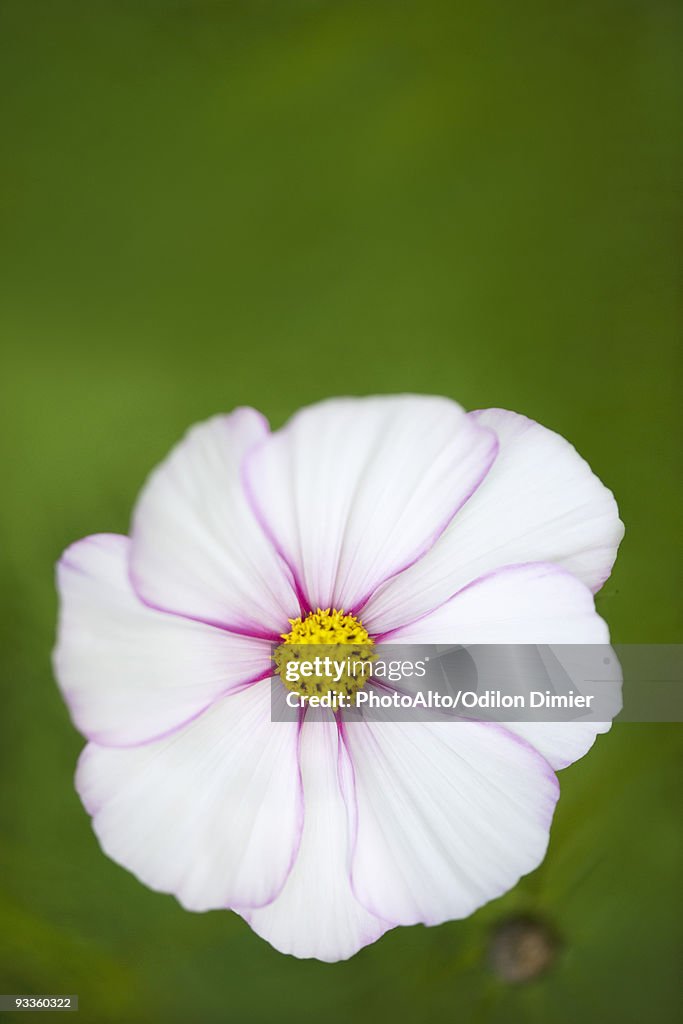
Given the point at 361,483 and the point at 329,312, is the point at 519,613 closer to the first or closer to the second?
the point at 361,483

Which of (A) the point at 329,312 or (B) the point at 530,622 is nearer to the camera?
(B) the point at 530,622

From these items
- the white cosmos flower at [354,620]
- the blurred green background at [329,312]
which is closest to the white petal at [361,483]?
the white cosmos flower at [354,620]

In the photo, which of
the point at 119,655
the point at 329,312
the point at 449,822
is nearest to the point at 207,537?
the point at 119,655

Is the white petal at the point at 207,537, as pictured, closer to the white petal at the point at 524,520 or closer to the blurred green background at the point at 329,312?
the white petal at the point at 524,520

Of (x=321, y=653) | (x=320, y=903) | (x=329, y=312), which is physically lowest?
(x=320, y=903)

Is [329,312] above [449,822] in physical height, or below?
above

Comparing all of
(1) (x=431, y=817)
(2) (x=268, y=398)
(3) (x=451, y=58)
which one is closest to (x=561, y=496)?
(1) (x=431, y=817)
